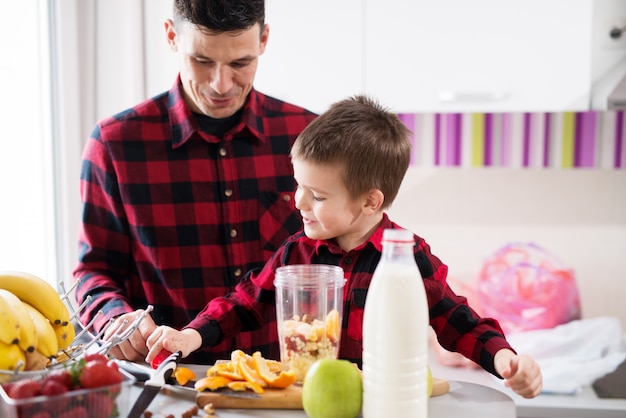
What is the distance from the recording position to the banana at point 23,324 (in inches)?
37.8

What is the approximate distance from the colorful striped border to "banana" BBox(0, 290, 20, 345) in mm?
2009

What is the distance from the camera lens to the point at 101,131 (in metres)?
1.60

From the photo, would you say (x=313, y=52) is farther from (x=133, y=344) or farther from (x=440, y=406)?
(x=440, y=406)

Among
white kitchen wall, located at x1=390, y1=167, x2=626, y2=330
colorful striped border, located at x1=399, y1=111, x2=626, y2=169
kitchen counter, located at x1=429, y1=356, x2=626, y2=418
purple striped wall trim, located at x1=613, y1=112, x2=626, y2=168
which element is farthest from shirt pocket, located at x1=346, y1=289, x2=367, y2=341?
purple striped wall trim, located at x1=613, y1=112, x2=626, y2=168

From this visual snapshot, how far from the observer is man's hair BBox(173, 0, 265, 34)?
54.2 inches

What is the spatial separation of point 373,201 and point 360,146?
0.10m

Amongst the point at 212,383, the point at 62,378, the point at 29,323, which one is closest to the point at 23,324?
the point at 29,323

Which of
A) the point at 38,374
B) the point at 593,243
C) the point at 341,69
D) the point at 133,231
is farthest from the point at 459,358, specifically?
the point at 38,374

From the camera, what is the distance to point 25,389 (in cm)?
82

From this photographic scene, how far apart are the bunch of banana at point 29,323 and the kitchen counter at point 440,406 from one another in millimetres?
133

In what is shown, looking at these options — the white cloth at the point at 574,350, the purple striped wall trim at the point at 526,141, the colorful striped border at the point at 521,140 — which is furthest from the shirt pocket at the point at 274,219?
the purple striped wall trim at the point at 526,141

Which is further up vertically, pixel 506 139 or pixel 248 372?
pixel 506 139

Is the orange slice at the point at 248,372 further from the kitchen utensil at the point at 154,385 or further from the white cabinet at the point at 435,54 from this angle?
the white cabinet at the point at 435,54

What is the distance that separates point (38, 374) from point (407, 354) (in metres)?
0.45
